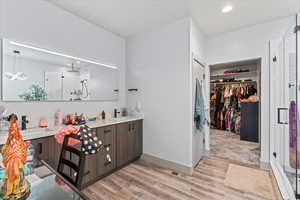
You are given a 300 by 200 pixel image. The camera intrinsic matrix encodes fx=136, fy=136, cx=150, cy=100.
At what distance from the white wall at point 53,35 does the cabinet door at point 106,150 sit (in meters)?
0.60

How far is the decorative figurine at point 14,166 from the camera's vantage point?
2.40ft

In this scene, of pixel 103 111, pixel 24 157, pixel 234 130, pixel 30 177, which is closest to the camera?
pixel 24 157

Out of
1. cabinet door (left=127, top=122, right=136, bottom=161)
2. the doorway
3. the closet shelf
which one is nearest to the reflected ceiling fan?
cabinet door (left=127, top=122, right=136, bottom=161)

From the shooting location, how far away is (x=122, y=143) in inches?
99.5

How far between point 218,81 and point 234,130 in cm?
197

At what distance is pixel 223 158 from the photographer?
2965mm

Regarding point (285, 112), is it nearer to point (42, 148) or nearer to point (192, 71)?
point (192, 71)

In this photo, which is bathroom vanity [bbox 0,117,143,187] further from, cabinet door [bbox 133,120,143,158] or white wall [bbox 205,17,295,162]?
white wall [bbox 205,17,295,162]

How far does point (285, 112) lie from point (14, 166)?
10.7 feet

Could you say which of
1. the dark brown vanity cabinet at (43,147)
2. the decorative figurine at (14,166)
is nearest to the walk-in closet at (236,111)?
the dark brown vanity cabinet at (43,147)

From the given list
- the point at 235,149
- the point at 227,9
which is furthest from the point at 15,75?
the point at 235,149

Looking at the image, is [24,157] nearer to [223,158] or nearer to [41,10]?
[41,10]

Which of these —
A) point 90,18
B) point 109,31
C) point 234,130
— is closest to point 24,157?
point 90,18

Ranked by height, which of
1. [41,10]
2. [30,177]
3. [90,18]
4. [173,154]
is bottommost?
[173,154]
